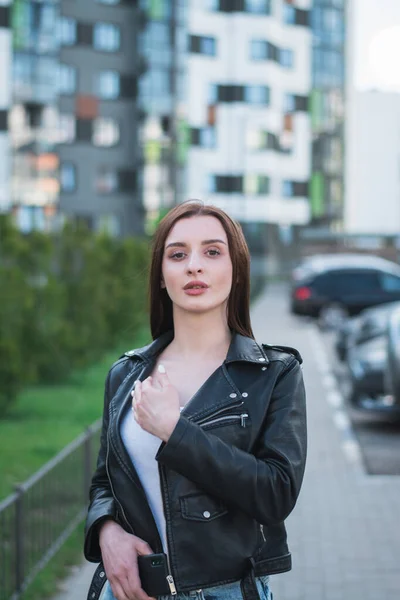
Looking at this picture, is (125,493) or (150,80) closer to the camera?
(125,493)

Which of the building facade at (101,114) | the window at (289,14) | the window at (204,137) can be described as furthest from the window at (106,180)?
the window at (289,14)

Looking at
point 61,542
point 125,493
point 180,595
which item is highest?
point 125,493

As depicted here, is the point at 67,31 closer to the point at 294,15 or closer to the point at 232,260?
the point at 294,15

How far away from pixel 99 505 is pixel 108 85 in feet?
215

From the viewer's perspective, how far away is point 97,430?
9.12 metres

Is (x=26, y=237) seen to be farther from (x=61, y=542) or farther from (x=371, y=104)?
(x=371, y=104)

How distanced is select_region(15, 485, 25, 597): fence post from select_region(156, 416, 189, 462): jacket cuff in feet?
11.7

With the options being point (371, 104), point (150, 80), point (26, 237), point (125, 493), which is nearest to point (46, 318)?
point (26, 237)

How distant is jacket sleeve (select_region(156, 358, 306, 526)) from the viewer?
2.73m

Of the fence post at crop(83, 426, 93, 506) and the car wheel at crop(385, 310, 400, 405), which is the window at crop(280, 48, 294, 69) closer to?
the car wheel at crop(385, 310, 400, 405)

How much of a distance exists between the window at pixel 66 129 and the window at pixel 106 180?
2.57m

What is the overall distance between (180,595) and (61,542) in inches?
192

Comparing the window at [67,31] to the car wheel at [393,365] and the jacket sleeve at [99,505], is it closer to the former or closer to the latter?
the car wheel at [393,365]

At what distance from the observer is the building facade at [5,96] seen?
50062mm
